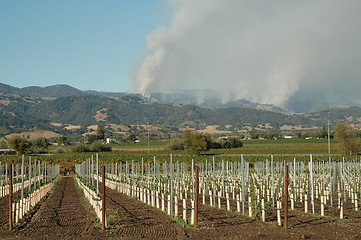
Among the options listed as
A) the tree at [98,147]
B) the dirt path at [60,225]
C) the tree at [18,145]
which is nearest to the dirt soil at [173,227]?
the dirt path at [60,225]

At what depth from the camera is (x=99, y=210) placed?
48.7 feet

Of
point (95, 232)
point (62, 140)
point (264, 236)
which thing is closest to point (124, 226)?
point (95, 232)

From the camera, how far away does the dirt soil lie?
39.3 feet

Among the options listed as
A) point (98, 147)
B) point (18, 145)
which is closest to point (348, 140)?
point (98, 147)

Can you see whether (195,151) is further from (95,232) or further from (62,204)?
(95,232)

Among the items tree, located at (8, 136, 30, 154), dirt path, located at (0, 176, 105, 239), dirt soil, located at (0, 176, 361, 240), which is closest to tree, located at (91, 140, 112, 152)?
tree, located at (8, 136, 30, 154)

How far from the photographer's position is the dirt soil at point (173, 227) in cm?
1198

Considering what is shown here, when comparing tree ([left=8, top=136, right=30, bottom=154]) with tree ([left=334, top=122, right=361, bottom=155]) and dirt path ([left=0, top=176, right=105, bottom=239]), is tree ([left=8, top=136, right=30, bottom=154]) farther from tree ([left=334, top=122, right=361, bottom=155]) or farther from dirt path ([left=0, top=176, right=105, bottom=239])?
dirt path ([left=0, top=176, right=105, bottom=239])

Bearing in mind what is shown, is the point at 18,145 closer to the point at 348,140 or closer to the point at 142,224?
the point at 348,140

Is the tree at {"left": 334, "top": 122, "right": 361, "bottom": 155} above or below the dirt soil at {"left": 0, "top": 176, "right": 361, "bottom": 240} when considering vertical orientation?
above

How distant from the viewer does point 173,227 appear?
1346 centimetres

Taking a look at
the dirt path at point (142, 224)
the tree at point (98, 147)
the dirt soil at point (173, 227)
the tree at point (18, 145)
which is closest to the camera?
the dirt soil at point (173, 227)

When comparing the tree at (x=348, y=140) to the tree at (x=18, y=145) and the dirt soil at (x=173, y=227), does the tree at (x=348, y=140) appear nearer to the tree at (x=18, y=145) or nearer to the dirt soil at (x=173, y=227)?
the tree at (x=18, y=145)

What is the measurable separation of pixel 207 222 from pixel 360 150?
7797 cm
